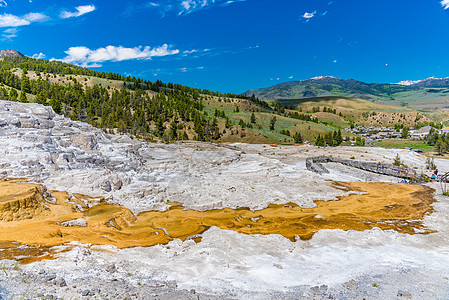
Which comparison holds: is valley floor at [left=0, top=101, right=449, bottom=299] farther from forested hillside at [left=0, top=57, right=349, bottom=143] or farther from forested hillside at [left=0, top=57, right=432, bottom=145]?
forested hillside at [left=0, top=57, right=432, bottom=145]

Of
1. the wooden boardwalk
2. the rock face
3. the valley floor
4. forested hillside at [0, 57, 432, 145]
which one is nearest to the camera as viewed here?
the valley floor

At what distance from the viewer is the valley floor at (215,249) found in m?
14.9

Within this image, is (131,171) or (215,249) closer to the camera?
(215,249)

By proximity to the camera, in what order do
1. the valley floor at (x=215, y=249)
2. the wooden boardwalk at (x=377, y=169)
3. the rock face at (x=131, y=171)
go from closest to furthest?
the valley floor at (x=215, y=249) < the rock face at (x=131, y=171) < the wooden boardwalk at (x=377, y=169)

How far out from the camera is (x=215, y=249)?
68.8 feet

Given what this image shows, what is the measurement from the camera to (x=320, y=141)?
4803 inches

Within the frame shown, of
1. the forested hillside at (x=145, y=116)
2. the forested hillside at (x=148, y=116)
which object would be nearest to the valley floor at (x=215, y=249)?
the forested hillside at (x=145, y=116)

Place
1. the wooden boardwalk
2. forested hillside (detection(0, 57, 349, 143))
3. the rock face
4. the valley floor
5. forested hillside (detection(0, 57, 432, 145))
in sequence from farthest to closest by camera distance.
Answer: forested hillside (detection(0, 57, 432, 145)), forested hillside (detection(0, 57, 349, 143)), the wooden boardwalk, the rock face, the valley floor

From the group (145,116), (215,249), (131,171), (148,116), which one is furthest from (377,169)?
(145,116)

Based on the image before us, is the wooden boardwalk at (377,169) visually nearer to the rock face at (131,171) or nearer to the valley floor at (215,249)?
the rock face at (131,171)

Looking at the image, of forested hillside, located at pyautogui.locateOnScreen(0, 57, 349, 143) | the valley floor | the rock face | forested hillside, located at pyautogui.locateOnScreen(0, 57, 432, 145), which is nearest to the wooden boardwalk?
the rock face

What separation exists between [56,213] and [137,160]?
2727cm

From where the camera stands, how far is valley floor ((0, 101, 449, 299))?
14930mm

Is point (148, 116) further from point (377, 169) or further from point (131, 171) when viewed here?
point (377, 169)
